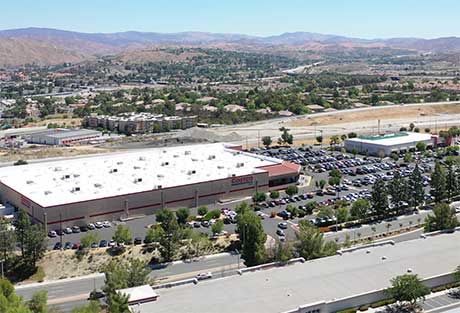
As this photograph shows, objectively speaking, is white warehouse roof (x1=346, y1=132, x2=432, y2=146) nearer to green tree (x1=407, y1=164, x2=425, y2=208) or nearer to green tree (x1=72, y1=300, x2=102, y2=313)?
green tree (x1=407, y1=164, x2=425, y2=208)

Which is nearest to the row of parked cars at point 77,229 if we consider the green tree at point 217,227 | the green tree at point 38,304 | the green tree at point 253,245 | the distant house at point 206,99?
the green tree at point 217,227

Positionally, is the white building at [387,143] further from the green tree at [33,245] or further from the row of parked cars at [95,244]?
the green tree at [33,245]

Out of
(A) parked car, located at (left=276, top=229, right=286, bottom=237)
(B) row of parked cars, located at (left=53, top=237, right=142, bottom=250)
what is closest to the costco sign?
(A) parked car, located at (left=276, top=229, right=286, bottom=237)

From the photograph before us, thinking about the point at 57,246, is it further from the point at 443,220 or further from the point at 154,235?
the point at 443,220

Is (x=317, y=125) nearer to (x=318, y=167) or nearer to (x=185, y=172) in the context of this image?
(x=318, y=167)

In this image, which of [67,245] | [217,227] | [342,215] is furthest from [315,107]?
[67,245]

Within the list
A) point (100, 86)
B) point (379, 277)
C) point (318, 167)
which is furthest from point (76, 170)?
point (100, 86)

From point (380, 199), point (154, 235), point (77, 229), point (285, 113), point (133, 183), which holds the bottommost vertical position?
point (77, 229)
